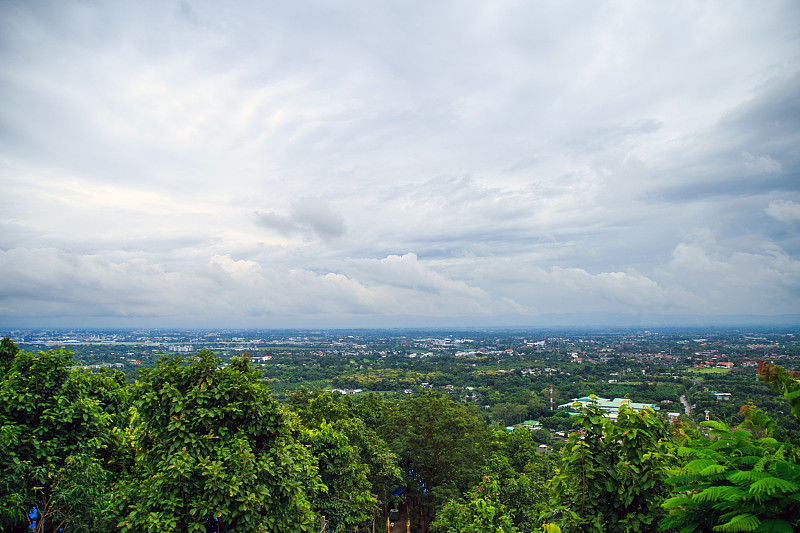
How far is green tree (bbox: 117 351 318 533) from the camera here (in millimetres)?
5875

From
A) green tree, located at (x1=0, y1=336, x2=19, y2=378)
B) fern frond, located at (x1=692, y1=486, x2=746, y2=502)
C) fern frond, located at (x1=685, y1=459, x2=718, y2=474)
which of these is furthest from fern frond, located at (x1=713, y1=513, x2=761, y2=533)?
green tree, located at (x1=0, y1=336, x2=19, y2=378)

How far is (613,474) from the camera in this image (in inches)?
199

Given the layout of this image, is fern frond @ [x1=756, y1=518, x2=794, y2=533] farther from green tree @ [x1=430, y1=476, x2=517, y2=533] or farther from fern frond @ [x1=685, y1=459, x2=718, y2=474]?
green tree @ [x1=430, y1=476, x2=517, y2=533]

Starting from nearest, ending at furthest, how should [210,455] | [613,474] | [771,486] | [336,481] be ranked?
[771,486]
[613,474]
[210,455]
[336,481]

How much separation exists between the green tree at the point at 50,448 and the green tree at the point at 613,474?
720 cm

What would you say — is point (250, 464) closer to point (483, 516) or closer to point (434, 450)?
point (483, 516)

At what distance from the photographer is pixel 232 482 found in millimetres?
5914

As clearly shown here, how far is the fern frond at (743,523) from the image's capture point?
10.6ft

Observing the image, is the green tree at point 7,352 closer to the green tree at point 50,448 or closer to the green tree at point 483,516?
the green tree at point 50,448

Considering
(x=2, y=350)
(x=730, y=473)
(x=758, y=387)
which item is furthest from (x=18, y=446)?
(x=758, y=387)

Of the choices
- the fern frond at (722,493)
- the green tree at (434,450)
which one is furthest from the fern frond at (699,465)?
the green tree at (434,450)

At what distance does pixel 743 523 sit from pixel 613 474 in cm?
189

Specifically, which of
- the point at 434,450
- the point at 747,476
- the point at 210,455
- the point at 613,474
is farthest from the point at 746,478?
the point at 434,450

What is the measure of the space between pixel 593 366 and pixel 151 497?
102 metres
